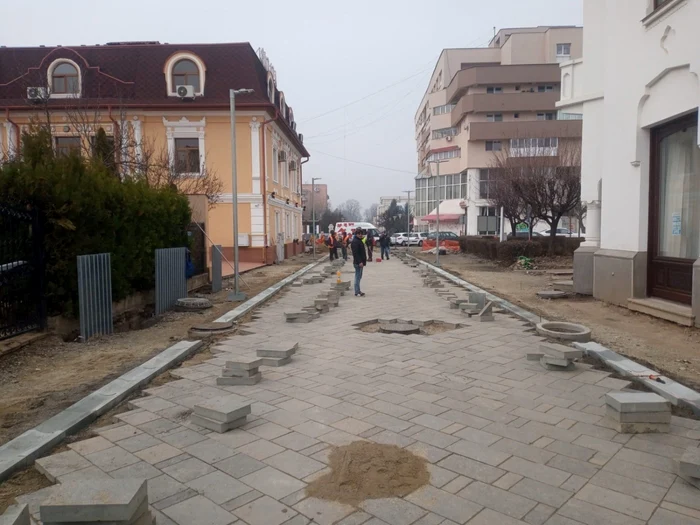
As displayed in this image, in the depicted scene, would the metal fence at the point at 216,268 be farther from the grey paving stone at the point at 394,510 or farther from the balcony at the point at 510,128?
the balcony at the point at 510,128

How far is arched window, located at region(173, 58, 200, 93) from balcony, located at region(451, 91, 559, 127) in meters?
32.6

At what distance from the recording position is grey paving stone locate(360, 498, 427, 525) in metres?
3.07

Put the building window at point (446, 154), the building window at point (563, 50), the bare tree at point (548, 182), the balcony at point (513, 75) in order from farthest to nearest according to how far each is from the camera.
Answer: the building window at point (446, 154)
the building window at point (563, 50)
the balcony at point (513, 75)
the bare tree at point (548, 182)

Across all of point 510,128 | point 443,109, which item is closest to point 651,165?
point 510,128

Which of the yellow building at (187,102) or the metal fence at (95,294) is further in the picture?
the yellow building at (187,102)

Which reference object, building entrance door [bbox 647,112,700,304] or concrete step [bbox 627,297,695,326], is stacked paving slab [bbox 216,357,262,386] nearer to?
concrete step [bbox 627,297,695,326]

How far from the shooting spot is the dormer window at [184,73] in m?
25.3

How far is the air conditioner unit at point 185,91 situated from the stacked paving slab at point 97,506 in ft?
81.8

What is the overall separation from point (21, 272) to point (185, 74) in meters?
20.8

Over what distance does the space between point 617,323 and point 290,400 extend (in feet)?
23.0

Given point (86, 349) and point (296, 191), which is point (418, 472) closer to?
point (86, 349)

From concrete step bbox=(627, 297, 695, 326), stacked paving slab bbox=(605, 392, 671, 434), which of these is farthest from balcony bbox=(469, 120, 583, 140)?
stacked paving slab bbox=(605, 392, 671, 434)

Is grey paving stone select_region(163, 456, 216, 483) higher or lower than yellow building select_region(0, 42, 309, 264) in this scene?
lower

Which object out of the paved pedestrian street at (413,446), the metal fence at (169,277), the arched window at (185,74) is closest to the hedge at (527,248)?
the metal fence at (169,277)
